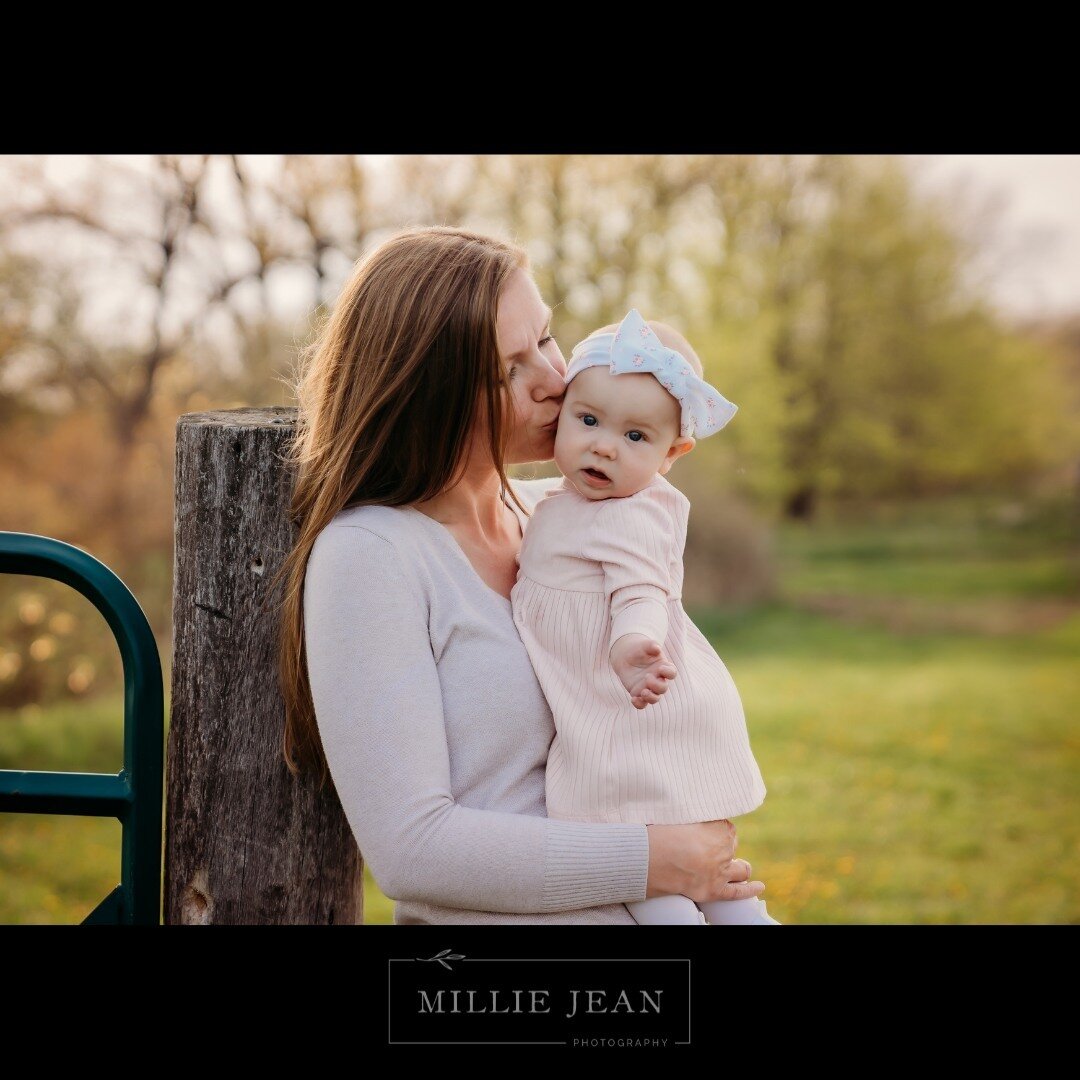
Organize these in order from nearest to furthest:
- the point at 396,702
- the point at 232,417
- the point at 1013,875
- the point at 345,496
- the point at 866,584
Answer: the point at 396,702, the point at 345,496, the point at 232,417, the point at 1013,875, the point at 866,584

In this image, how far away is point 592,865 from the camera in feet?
5.71

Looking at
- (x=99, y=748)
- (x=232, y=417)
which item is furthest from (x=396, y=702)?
(x=99, y=748)

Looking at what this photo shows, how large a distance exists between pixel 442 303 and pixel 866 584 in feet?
50.0

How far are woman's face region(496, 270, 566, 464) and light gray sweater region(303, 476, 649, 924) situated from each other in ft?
0.92

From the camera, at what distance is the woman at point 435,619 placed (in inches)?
66.9

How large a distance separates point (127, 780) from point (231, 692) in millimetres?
211

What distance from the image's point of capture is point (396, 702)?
1690 mm

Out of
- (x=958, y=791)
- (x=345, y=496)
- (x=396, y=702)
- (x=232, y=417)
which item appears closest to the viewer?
(x=396, y=702)

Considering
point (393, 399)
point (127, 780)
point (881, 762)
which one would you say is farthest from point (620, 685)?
point (881, 762)

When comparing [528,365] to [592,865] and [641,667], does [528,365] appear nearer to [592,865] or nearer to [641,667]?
[641,667]

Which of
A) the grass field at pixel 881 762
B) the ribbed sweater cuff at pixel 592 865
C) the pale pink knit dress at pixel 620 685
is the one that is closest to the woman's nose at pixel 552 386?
the pale pink knit dress at pixel 620 685
